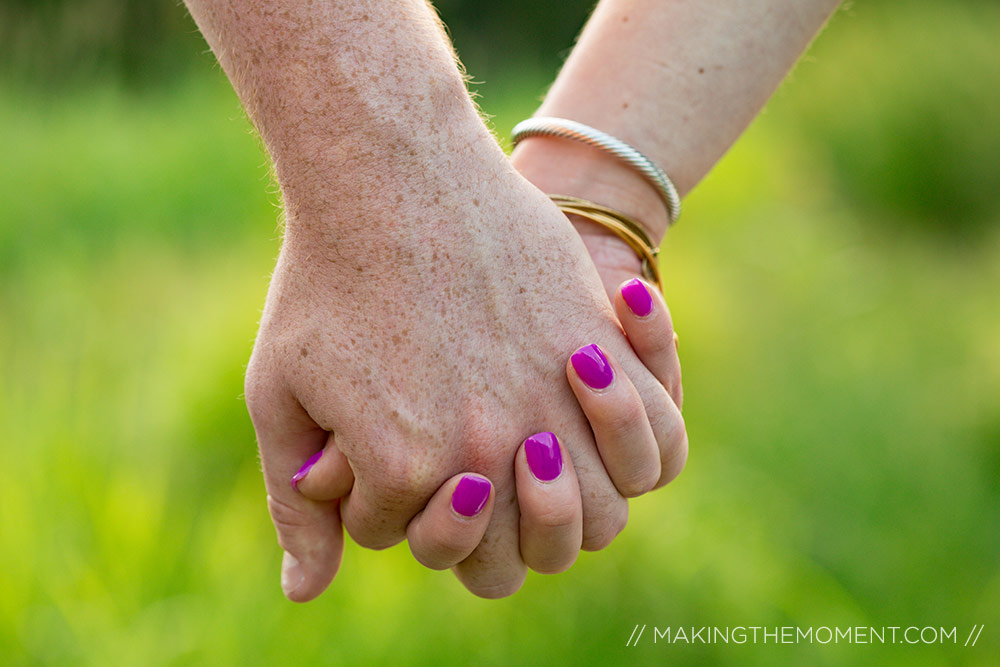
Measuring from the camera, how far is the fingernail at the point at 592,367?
0.85m

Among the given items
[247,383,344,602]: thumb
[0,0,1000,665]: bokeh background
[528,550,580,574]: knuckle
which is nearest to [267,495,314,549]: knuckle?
[247,383,344,602]: thumb

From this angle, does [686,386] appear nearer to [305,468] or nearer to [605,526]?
[605,526]

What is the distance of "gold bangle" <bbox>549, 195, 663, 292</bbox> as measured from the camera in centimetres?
101

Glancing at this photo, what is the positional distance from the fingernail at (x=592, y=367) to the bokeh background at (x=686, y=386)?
25.3 inches

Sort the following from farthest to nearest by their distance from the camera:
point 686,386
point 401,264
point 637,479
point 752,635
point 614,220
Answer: point 686,386, point 752,635, point 614,220, point 637,479, point 401,264

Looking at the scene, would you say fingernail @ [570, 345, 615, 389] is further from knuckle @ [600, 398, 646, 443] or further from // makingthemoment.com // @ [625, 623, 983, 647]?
// makingthemoment.com // @ [625, 623, 983, 647]

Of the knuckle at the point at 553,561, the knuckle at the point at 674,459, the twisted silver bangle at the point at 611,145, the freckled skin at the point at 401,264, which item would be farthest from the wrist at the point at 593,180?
the knuckle at the point at 553,561

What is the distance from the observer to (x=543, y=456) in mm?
858

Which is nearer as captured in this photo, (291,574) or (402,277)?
(402,277)

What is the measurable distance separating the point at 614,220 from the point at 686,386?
158cm

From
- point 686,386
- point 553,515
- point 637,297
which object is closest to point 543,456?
point 553,515

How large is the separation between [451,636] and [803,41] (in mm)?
1038

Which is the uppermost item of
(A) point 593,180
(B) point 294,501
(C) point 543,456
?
(A) point 593,180

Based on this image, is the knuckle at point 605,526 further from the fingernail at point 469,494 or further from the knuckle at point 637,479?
the fingernail at point 469,494
